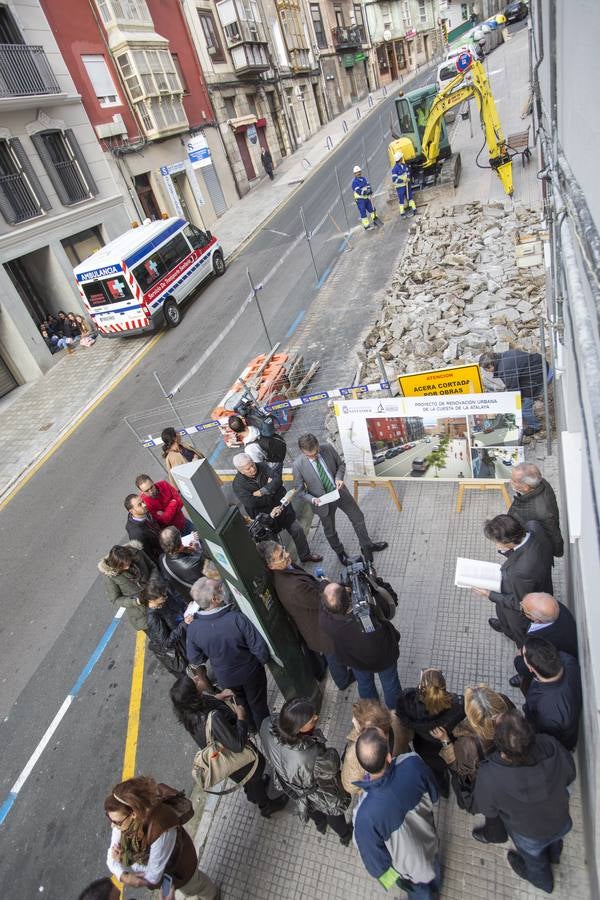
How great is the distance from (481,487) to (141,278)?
38.3 ft

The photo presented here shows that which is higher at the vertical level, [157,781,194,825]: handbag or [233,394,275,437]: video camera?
[233,394,275,437]: video camera

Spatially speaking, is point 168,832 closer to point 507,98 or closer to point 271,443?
point 271,443

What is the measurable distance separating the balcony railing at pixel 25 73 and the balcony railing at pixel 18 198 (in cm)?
223

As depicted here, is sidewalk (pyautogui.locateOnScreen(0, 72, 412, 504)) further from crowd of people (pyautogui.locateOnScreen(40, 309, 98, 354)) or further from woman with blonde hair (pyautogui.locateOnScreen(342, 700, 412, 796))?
woman with blonde hair (pyautogui.locateOnScreen(342, 700, 412, 796))

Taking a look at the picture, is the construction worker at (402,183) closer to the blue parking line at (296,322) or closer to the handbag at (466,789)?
the blue parking line at (296,322)

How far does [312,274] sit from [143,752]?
1338cm

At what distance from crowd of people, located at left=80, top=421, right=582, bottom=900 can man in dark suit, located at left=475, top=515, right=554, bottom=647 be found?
1 centimetres

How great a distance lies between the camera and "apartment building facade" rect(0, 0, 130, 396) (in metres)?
15.7

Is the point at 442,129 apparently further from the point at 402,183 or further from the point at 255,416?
the point at 255,416

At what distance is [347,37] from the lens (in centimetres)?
4538

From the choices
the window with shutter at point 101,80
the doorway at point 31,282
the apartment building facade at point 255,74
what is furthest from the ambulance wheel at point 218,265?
the apartment building facade at point 255,74

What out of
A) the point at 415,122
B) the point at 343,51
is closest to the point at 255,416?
the point at 415,122

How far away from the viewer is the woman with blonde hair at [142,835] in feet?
9.83

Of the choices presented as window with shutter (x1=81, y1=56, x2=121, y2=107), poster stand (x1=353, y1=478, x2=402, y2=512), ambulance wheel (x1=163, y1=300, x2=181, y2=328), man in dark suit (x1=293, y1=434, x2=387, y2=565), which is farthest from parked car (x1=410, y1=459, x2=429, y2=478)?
window with shutter (x1=81, y1=56, x2=121, y2=107)
